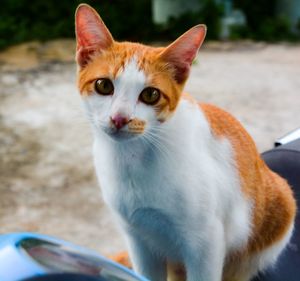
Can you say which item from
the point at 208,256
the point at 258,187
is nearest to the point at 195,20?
the point at 258,187

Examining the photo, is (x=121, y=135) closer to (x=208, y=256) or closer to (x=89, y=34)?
(x=89, y=34)

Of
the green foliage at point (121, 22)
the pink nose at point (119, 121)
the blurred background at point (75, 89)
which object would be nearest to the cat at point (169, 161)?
the pink nose at point (119, 121)

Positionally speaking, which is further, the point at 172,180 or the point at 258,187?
the point at 258,187

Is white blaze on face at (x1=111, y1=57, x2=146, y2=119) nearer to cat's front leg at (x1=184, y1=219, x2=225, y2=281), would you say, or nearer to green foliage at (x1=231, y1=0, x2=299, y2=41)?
cat's front leg at (x1=184, y1=219, x2=225, y2=281)

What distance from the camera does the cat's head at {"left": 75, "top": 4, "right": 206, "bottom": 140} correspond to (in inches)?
36.6

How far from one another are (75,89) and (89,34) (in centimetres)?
248

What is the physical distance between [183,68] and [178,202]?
227 millimetres

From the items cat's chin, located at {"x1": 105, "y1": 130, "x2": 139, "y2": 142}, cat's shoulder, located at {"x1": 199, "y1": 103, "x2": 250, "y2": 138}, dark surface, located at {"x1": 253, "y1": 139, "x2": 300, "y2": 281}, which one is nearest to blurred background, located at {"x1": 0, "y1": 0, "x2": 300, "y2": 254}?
cat's chin, located at {"x1": 105, "y1": 130, "x2": 139, "y2": 142}

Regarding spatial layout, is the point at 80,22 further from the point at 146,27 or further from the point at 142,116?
the point at 146,27

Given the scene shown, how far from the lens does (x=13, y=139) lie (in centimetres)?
287

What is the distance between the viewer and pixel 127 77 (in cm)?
94

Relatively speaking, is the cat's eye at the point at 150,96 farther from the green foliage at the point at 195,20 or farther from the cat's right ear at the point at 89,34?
the green foliage at the point at 195,20

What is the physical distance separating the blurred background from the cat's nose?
136mm

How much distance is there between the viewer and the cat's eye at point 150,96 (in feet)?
3.13
